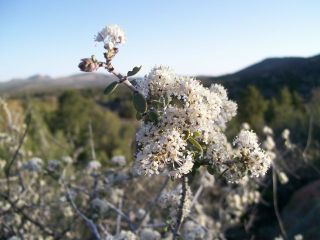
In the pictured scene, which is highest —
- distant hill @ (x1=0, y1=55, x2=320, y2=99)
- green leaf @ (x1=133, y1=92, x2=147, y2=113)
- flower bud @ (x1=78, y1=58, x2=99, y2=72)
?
distant hill @ (x1=0, y1=55, x2=320, y2=99)

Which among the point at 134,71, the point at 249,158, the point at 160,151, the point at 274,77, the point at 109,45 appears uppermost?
the point at 274,77

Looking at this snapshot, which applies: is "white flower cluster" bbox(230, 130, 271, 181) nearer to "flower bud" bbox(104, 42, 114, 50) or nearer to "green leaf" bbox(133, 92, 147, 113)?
"green leaf" bbox(133, 92, 147, 113)

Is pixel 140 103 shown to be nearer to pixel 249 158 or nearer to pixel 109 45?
pixel 109 45

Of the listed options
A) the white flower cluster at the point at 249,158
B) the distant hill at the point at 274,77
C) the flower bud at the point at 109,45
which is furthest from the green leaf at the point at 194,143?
the distant hill at the point at 274,77

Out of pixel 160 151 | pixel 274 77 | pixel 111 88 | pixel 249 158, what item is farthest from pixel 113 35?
pixel 274 77

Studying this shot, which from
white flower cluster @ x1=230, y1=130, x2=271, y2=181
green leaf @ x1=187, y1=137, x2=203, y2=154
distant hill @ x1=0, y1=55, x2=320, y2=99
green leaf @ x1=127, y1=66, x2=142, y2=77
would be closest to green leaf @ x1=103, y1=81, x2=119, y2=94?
green leaf @ x1=127, y1=66, x2=142, y2=77

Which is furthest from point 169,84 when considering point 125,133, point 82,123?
point 82,123

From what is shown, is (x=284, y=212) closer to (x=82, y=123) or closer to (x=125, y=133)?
(x=125, y=133)

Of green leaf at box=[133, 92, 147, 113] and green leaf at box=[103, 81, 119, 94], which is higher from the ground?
green leaf at box=[103, 81, 119, 94]
